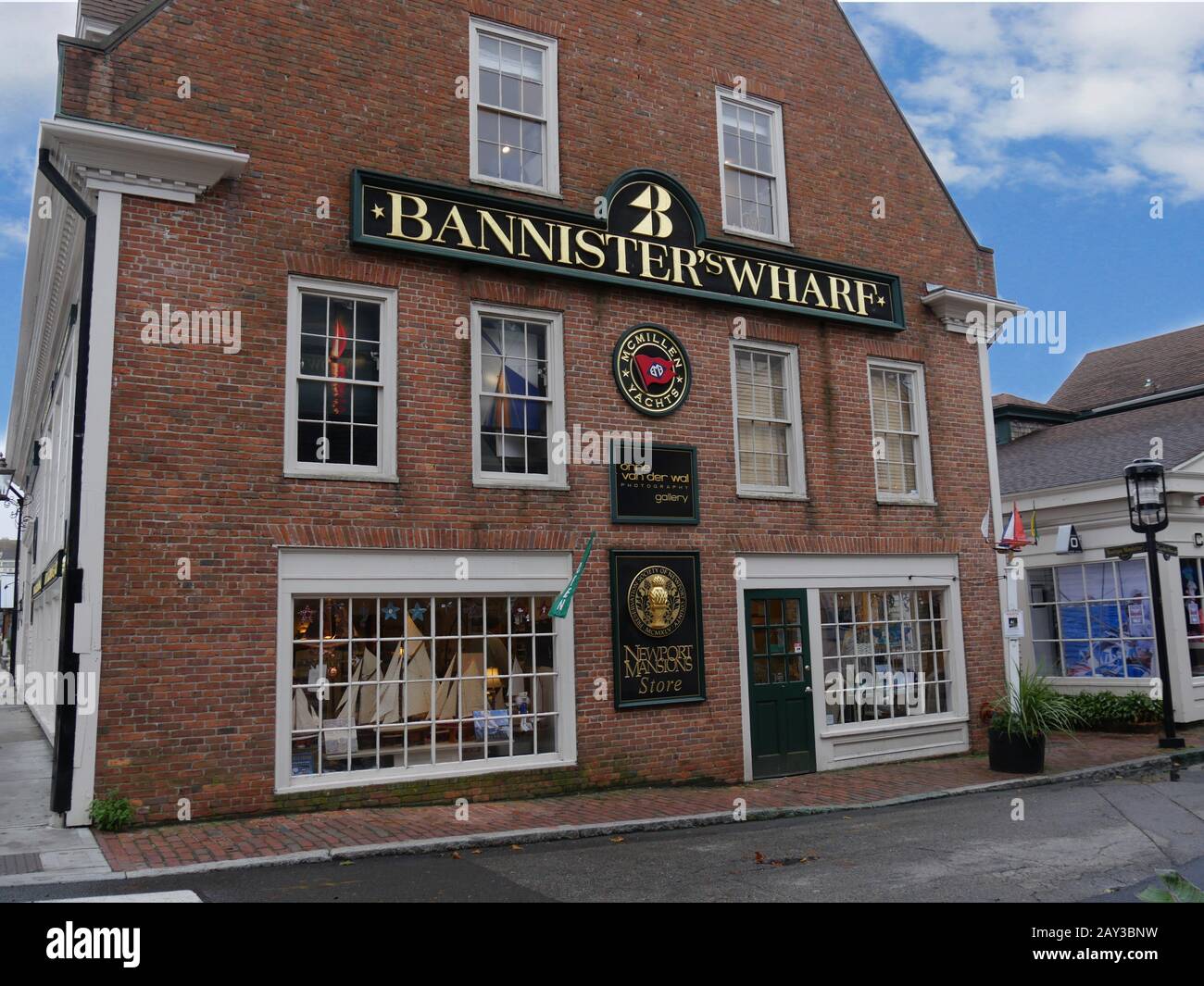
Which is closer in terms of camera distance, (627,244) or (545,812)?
(545,812)

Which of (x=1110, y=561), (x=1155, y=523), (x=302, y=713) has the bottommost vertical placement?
(x=302, y=713)

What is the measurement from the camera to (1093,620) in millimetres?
17344

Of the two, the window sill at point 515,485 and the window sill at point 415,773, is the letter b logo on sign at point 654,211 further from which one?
the window sill at point 415,773

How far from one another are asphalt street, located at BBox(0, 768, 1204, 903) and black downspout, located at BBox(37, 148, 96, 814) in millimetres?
1950

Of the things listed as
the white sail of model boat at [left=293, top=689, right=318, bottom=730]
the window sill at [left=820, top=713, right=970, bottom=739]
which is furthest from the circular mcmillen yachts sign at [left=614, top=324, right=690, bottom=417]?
the white sail of model boat at [left=293, top=689, right=318, bottom=730]

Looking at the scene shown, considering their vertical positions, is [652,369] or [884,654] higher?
[652,369]

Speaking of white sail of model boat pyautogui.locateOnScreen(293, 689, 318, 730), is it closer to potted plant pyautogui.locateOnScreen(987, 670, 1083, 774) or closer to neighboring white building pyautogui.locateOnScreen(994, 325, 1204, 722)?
potted plant pyautogui.locateOnScreen(987, 670, 1083, 774)

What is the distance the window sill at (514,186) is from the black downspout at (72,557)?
4001mm

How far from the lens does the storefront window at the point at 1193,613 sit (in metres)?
16.8

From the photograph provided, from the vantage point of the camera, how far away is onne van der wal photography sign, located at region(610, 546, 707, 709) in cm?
1158

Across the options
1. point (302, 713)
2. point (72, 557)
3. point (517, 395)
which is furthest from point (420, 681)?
point (72, 557)

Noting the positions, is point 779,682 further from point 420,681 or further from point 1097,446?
point 1097,446

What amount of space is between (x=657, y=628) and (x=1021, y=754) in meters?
4.91

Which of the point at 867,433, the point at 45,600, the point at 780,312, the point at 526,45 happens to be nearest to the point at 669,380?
the point at 780,312
